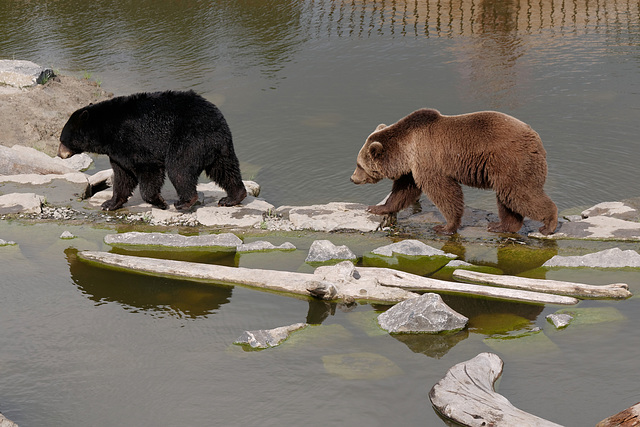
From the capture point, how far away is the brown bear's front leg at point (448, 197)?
27.2ft

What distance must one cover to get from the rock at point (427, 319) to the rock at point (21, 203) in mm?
5610

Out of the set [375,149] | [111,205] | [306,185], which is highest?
[375,149]

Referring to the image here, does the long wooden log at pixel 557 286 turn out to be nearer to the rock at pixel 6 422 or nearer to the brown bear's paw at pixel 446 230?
the brown bear's paw at pixel 446 230

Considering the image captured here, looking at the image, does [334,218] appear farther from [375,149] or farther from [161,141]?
[161,141]

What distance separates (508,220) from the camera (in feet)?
27.3

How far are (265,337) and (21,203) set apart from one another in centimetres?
510

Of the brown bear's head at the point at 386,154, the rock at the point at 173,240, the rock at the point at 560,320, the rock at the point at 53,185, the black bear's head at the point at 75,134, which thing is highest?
the black bear's head at the point at 75,134

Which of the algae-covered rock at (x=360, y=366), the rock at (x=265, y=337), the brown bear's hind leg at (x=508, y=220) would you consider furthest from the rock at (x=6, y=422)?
the brown bear's hind leg at (x=508, y=220)

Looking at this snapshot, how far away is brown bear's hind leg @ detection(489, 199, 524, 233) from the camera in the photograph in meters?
8.25

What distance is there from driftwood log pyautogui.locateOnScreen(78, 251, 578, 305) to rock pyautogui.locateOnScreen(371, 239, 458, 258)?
2.19 ft

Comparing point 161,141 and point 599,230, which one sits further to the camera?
point 161,141

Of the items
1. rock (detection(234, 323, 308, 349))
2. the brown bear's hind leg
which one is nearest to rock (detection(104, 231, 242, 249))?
rock (detection(234, 323, 308, 349))

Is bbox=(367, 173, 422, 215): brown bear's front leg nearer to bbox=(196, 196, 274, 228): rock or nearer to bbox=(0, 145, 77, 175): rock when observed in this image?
bbox=(196, 196, 274, 228): rock

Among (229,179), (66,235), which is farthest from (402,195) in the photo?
(66,235)
